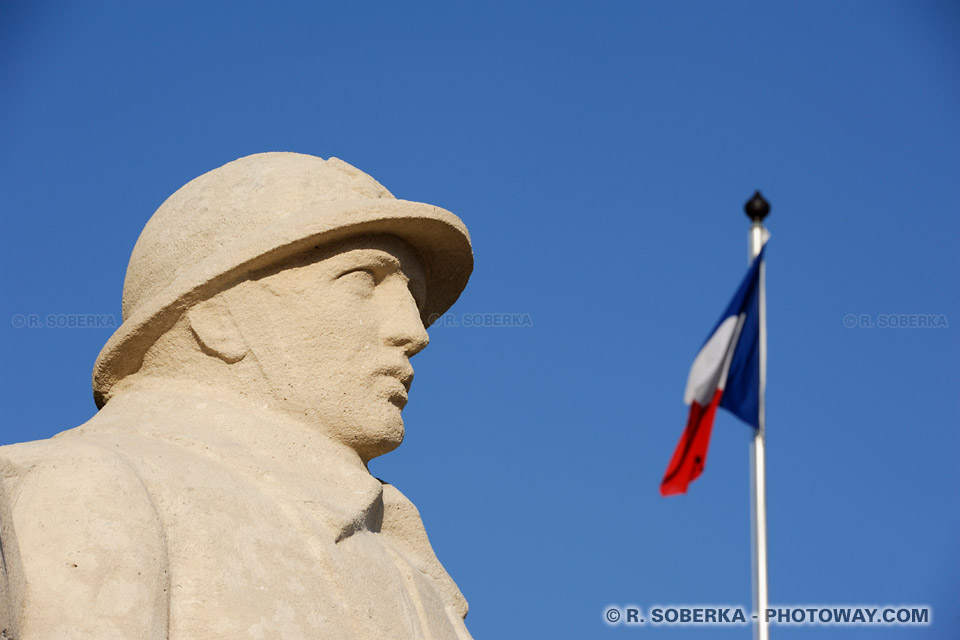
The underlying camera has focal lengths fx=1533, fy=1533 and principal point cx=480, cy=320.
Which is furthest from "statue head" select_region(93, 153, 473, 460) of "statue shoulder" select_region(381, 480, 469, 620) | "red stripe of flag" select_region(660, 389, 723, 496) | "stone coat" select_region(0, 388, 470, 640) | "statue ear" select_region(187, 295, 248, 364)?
"red stripe of flag" select_region(660, 389, 723, 496)

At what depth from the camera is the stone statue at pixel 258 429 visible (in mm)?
7141

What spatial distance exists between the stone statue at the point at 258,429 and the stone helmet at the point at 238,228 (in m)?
0.01

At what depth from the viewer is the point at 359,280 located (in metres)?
8.77

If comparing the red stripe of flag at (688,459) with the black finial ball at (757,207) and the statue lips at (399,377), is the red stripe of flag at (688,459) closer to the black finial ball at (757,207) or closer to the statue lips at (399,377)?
the black finial ball at (757,207)

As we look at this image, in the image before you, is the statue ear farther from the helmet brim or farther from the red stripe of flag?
the red stripe of flag

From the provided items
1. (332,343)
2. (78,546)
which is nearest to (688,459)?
(332,343)

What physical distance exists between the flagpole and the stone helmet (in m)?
1.84

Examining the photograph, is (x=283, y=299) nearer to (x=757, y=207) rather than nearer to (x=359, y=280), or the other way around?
(x=359, y=280)

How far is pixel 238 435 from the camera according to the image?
27.1 feet

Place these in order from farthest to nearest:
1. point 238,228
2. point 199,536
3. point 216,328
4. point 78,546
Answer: point 238,228 < point 216,328 < point 199,536 < point 78,546

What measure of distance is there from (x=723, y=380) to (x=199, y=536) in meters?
3.06

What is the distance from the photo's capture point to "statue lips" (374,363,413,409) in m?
8.74

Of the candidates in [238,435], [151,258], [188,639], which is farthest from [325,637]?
[151,258]

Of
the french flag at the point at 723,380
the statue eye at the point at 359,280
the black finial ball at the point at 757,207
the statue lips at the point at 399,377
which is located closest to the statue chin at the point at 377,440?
the statue lips at the point at 399,377
